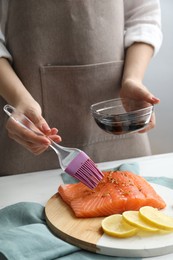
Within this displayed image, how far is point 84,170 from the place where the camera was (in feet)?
4.02

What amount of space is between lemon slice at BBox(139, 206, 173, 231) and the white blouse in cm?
67

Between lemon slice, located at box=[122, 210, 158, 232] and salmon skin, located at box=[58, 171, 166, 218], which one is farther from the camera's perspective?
salmon skin, located at box=[58, 171, 166, 218]

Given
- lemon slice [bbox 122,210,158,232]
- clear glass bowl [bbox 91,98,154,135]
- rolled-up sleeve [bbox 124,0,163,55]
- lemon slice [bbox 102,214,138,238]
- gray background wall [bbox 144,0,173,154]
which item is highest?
rolled-up sleeve [bbox 124,0,163,55]

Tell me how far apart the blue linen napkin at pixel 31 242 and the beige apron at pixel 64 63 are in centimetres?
38

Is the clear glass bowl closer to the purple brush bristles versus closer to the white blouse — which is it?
the purple brush bristles

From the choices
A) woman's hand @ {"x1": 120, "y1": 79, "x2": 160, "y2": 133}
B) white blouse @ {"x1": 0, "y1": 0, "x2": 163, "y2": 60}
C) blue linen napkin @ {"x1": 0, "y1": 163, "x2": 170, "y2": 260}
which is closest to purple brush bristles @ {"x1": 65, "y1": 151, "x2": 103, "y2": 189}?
blue linen napkin @ {"x1": 0, "y1": 163, "x2": 170, "y2": 260}

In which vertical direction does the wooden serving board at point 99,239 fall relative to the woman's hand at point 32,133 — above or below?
below

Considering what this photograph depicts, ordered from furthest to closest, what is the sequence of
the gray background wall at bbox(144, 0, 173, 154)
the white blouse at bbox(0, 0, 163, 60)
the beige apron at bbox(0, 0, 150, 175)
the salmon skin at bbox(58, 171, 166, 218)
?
1. the gray background wall at bbox(144, 0, 173, 154)
2. the white blouse at bbox(0, 0, 163, 60)
3. the beige apron at bbox(0, 0, 150, 175)
4. the salmon skin at bbox(58, 171, 166, 218)

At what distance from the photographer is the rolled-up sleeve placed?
162 cm

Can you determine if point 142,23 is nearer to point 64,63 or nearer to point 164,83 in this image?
point 64,63

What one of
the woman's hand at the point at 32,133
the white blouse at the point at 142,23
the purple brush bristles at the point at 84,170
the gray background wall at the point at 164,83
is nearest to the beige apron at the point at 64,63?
the white blouse at the point at 142,23

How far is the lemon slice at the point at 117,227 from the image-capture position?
106cm

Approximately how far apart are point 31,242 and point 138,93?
0.58 metres

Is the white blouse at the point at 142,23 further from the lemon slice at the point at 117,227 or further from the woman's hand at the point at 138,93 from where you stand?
the lemon slice at the point at 117,227
